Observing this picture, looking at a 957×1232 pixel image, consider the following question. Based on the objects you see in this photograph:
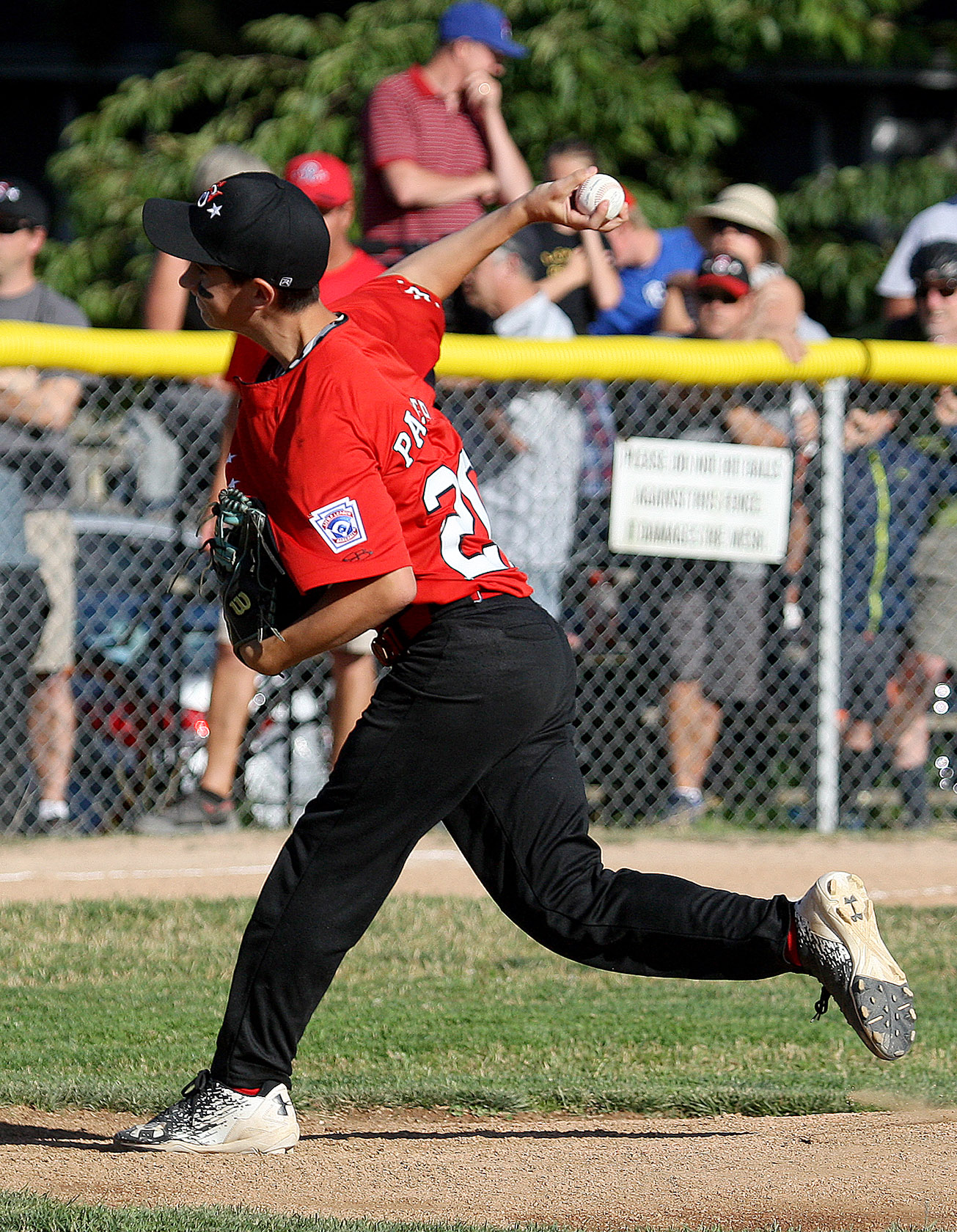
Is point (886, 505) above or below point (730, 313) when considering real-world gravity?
below

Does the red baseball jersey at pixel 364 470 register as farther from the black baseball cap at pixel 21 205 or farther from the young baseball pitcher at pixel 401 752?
the black baseball cap at pixel 21 205

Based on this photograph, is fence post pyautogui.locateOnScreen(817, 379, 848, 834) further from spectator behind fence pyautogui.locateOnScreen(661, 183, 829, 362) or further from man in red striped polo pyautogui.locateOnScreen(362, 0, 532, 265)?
man in red striped polo pyautogui.locateOnScreen(362, 0, 532, 265)

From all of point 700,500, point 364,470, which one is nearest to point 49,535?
point 700,500

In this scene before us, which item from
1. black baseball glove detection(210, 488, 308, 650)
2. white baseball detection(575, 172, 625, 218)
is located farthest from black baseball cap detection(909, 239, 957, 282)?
black baseball glove detection(210, 488, 308, 650)

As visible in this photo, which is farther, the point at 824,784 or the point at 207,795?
the point at 824,784

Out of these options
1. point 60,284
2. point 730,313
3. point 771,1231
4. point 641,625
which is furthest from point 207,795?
point 60,284

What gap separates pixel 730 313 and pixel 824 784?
86.3 inches

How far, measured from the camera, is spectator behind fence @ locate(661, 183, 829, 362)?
8141mm

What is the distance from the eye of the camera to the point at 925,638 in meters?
8.18

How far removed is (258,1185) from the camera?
361 cm

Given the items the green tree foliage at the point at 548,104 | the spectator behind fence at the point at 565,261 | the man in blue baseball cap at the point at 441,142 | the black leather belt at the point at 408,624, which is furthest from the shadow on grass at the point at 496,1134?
the green tree foliage at the point at 548,104

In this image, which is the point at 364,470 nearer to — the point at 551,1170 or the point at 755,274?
the point at 551,1170

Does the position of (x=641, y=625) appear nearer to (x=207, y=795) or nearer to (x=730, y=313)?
(x=730, y=313)

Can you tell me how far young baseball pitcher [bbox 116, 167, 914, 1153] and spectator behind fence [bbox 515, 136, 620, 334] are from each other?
15.2 ft
